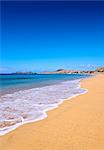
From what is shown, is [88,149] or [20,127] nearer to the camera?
[88,149]

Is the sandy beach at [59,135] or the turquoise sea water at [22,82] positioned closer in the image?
the sandy beach at [59,135]

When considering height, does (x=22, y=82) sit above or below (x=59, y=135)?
below

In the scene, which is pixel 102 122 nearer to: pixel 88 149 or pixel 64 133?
pixel 64 133

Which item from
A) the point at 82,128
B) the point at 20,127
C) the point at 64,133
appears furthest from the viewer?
the point at 20,127

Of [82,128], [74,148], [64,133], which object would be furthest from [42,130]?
[74,148]

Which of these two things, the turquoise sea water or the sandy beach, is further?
the turquoise sea water

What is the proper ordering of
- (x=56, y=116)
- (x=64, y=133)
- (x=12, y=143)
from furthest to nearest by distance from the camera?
1. (x=56, y=116)
2. (x=64, y=133)
3. (x=12, y=143)

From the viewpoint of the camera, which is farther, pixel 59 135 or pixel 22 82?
pixel 22 82

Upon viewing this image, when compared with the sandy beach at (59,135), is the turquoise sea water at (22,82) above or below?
below

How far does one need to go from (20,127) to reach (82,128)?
6.72 ft

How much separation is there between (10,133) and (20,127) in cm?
71

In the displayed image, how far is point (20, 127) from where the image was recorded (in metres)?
7.06

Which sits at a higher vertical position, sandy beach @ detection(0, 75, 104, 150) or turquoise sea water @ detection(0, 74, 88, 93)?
sandy beach @ detection(0, 75, 104, 150)

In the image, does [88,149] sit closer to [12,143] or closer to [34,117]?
[12,143]
